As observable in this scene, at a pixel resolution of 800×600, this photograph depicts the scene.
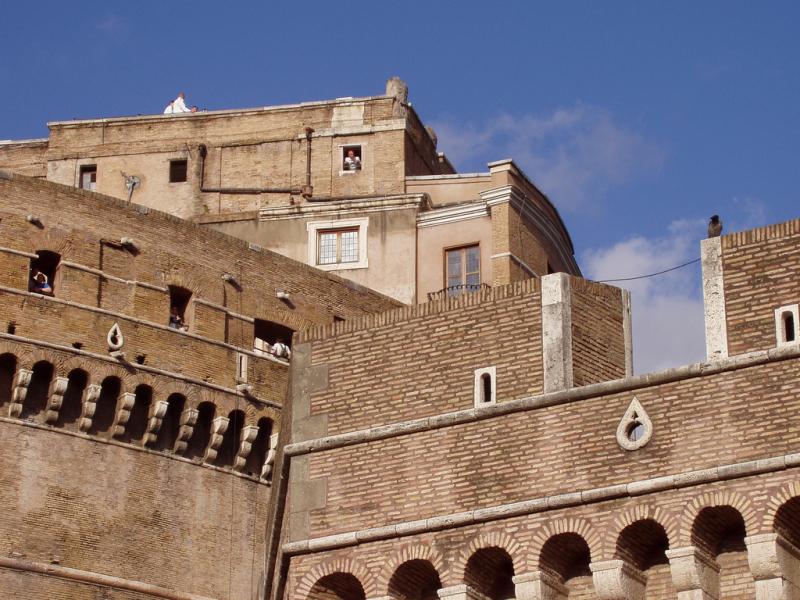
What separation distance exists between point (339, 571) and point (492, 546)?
158 cm

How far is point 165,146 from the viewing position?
40844 mm

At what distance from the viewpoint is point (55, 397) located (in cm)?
3108

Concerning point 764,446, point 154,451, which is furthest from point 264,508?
point 764,446

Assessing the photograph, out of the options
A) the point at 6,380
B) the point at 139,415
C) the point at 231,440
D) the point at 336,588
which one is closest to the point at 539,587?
the point at 336,588

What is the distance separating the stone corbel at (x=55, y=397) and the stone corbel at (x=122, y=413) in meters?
0.87

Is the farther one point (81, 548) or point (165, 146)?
point (165, 146)

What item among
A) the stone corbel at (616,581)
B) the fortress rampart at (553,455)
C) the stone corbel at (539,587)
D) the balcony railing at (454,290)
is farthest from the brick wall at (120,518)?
the stone corbel at (616,581)

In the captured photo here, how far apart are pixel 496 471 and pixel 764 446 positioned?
2569mm

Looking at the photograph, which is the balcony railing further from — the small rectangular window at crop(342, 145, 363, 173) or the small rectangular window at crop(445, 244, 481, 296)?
the small rectangular window at crop(342, 145, 363, 173)

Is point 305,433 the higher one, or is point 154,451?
point 154,451

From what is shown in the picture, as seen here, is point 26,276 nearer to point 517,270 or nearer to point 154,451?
point 154,451

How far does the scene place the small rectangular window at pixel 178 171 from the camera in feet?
134

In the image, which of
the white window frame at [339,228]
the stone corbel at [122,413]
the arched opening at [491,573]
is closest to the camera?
the arched opening at [491,573]

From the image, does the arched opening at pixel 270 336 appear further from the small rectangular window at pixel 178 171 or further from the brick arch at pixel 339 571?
the brick arch at pixel 339 571
